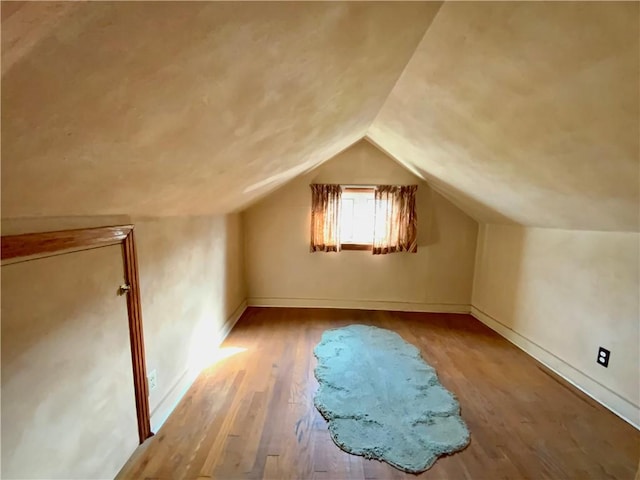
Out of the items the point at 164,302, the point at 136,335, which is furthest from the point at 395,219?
the point at 136,335

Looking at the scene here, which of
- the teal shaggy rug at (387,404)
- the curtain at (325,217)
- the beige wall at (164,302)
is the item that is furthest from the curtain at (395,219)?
the beige wall at (164,302)

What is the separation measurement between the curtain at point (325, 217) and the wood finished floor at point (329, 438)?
4.51 ft

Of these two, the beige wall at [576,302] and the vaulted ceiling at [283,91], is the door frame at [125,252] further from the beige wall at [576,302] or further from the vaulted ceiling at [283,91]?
the beige wall at [576,302]

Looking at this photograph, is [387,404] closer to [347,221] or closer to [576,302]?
[576,302]

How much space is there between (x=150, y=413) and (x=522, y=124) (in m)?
2.51

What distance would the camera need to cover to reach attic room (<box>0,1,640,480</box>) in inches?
31.4

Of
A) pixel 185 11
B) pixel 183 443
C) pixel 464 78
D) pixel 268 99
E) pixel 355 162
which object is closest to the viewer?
pixel 185 11

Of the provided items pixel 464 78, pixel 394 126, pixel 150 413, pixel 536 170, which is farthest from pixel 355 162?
pixel 150 413

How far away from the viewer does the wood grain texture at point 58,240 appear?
38.5 inches

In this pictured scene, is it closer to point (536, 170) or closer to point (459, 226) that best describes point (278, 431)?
point (536, 170)

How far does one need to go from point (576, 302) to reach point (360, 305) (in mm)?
2298

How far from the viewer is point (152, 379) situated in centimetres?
190

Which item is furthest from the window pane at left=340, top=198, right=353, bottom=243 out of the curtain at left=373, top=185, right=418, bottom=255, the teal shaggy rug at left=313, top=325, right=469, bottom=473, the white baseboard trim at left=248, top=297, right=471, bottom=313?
the teal shaggy rug at left=313, top=325, right=469, bottom=473

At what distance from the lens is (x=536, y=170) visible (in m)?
1.92
